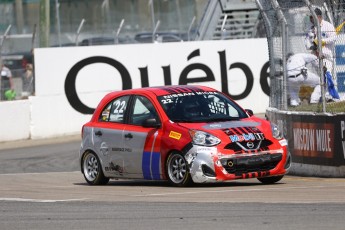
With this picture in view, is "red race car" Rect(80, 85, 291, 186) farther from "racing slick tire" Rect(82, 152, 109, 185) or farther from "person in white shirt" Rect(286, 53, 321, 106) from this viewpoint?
"person in white shirt" Rect(286, 53, 321, 106)

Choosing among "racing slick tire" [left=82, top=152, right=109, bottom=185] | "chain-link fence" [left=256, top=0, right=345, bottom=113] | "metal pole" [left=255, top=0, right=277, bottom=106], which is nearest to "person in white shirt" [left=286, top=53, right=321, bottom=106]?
"chain-link fence" [left=256, top=0, right=345, bottom=113]

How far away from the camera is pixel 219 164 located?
1373 centimetres

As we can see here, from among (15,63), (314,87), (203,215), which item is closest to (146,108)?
(314,87)

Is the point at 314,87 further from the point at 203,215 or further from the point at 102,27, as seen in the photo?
the point at 102,27

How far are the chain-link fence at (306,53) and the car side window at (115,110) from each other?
2865 mm

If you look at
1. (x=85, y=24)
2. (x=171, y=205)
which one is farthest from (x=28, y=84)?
(x=171, y=205)

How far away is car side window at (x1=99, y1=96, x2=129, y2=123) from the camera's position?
15.4 m

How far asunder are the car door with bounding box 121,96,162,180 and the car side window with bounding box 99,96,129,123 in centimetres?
22

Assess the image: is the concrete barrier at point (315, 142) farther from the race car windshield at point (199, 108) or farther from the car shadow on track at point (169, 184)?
the race car windshield at point (199, 108)

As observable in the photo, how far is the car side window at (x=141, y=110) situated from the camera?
14.9m

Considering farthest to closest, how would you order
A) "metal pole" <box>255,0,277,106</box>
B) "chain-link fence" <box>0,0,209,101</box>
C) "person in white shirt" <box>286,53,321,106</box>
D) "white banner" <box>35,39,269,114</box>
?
"chain-link fence" <box>0,0,209,101</box> → "white banner" <box>35,39,269,114</box> → "metal pole" <box>255,0,277,106</box> → "person in white shirt" <box>286,53,321,106</box>

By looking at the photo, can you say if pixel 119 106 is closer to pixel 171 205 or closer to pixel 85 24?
pixel 171 205

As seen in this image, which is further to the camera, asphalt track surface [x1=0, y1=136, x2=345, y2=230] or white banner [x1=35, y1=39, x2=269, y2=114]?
white banner [x1=35, y1=39, x2=269, y2=114]

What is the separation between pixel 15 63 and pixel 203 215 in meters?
19.4
